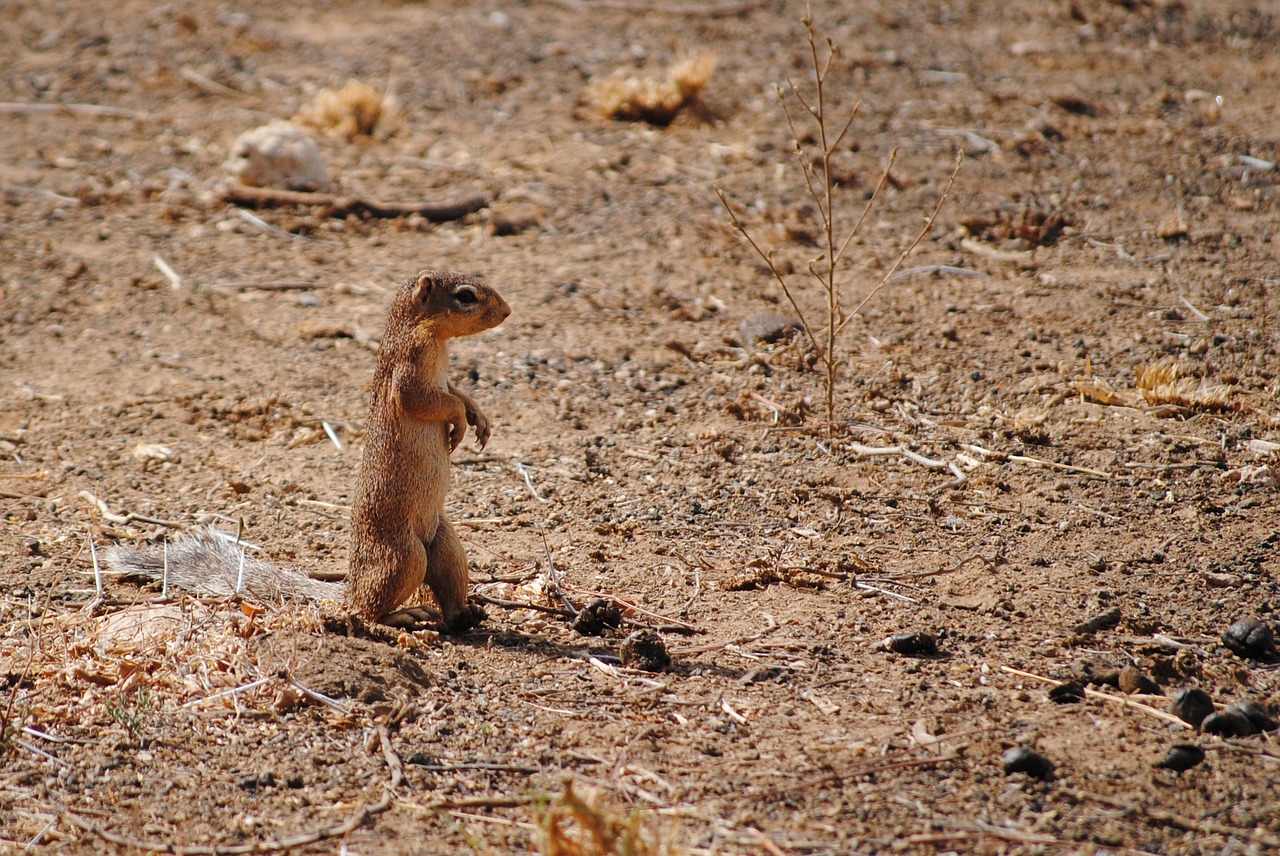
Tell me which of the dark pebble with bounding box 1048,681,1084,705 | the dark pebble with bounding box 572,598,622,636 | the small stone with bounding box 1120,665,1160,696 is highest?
the small stone with bounding box 1120,665,1160,696

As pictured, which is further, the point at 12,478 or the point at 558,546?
the point at 12,478

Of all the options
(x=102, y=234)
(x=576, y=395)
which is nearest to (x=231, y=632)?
(x=576, y=395)

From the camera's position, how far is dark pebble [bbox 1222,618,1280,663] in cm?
378

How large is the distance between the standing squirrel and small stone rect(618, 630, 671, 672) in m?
0.63

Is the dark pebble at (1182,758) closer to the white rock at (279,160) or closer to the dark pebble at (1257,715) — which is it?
the dark pebble at (1257,715)

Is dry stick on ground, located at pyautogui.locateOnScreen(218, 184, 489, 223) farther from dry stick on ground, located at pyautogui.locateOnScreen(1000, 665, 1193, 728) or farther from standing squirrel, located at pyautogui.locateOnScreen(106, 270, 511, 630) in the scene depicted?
dry stick on ground, located at pyautogui.locateOnScreen(1000, 665, 1193, 728)

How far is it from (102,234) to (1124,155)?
7042 millimetres

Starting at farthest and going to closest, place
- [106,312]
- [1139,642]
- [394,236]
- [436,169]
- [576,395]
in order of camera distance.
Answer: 1. [436,169]
2. [394,236]
3. [106,312]
4. [576,395]
5. [1139,642]

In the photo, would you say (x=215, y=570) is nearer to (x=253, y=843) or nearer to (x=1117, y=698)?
(x=253, y=843)

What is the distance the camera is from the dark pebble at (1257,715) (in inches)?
133

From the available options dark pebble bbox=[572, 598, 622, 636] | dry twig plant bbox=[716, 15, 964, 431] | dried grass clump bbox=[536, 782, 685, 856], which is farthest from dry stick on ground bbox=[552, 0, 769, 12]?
dried grass clump bbox=[536, 782, 685, 856]

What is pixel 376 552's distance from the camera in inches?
162

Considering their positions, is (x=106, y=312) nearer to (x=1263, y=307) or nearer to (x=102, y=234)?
(x=102, y=234)

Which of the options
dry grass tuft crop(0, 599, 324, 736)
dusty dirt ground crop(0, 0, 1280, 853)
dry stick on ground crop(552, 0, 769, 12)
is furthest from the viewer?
dry stick on ground crop(552, 0, 769, 12)
